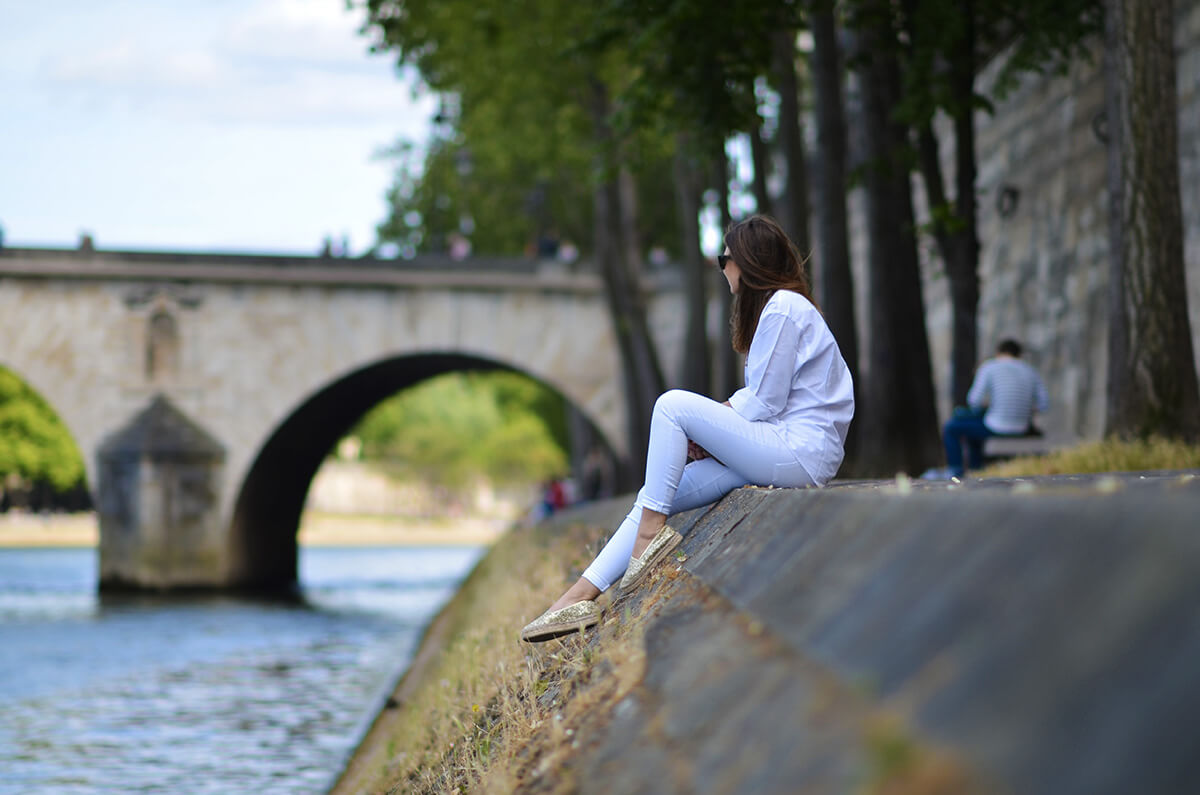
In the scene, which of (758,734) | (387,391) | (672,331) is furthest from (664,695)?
(387,391)

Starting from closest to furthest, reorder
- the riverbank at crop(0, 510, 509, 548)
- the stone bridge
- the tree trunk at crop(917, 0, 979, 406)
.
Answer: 1. the tree trunk at crop(917, 0, 979, 406)
2. the stone bridge
3. the riverbank at crop(0, 510, 509, 548)

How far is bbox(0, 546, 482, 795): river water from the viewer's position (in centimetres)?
874

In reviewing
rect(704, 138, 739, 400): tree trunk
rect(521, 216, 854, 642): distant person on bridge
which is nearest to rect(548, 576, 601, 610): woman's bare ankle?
rect(521, 216, 854, 642): distant person on bridge

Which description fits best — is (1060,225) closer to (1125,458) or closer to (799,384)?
(1125,458)

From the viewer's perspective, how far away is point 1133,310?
970cm

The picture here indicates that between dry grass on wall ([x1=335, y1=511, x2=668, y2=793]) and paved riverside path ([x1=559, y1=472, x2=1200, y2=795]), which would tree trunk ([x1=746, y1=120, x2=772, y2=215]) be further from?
paved riverside path ([x1=559, y1=472, x2=1200, y2=795])

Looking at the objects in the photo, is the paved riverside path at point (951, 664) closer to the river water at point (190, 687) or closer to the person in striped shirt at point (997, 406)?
the river water at point (190, 687)

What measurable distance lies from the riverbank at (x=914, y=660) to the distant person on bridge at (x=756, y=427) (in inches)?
42.0

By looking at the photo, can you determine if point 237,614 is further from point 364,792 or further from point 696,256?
point 364,792

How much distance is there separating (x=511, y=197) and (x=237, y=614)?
1267 cm

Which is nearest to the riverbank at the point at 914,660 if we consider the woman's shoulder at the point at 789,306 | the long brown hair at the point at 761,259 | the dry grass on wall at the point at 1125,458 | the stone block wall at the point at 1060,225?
the woman's shoulder at the point at 789,306

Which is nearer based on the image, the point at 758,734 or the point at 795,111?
the point at 758,734

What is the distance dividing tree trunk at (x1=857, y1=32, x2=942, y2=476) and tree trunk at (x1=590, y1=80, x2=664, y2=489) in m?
8.20

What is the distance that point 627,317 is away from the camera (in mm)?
23156
